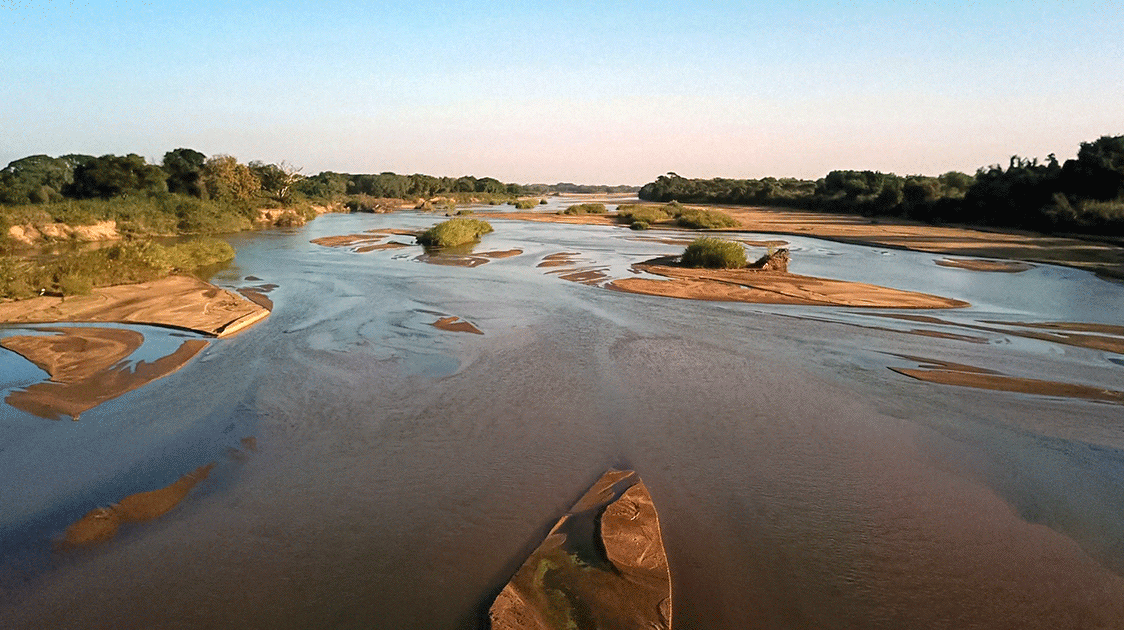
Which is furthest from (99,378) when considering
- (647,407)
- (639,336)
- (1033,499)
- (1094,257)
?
(1094,257)

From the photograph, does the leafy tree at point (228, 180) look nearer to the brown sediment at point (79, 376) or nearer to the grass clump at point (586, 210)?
the grass clump at point (586, 210)

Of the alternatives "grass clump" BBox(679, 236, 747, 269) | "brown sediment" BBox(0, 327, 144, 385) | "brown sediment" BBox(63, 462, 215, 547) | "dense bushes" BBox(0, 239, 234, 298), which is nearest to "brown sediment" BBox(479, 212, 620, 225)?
"grass clump" BBox(679, 236, 747, 269)

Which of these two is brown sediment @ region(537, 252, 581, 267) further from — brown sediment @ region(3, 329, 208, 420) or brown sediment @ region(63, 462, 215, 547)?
brown sediment @ region(63, 462, 215, 547)

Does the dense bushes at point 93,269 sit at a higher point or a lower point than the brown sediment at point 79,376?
higher

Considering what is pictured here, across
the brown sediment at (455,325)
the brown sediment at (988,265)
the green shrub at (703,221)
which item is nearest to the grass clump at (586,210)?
the green shrub at (703,221)

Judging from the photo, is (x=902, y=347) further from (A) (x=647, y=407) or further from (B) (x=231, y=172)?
(B) (x=231, y=172)

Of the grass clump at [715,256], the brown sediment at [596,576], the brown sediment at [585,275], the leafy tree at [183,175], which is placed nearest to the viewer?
the brown sediment at [596,576]

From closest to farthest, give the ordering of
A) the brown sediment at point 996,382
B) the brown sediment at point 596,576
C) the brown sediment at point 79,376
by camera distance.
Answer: the brown sediment at point 596,576
the brown sediment at point 79,376
the brown sediment at point 996,382
